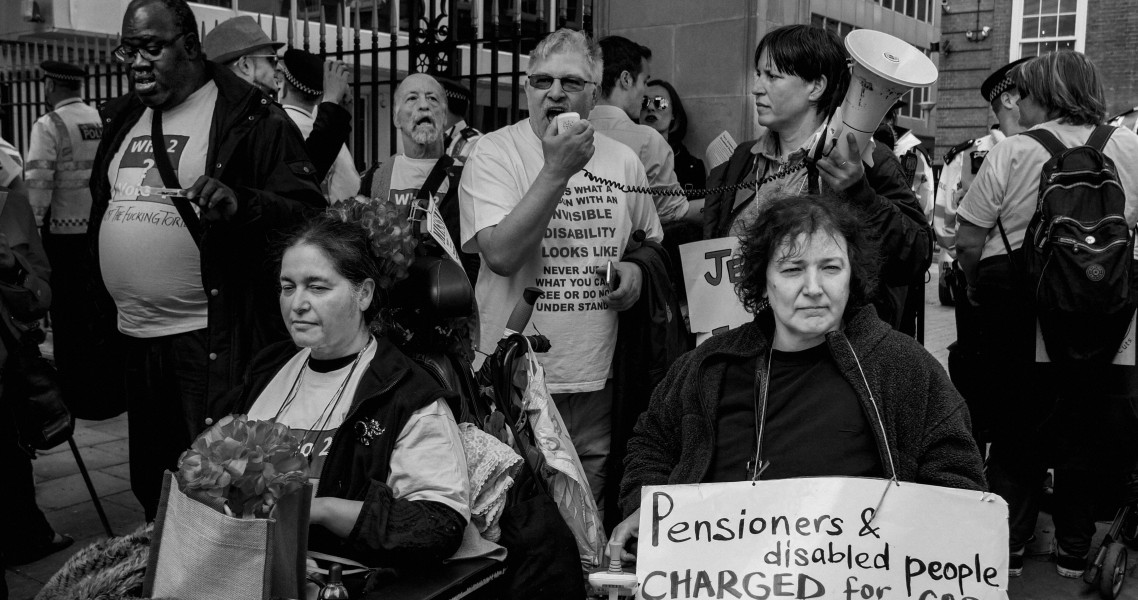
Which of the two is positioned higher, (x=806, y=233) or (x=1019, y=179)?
(x=1019, y=179)

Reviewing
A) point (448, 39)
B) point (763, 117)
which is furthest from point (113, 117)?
point (763, 117)

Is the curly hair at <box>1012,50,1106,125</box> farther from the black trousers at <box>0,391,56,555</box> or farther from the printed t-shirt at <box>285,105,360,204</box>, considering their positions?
the black trousers at <box>0,391,56,555</box>

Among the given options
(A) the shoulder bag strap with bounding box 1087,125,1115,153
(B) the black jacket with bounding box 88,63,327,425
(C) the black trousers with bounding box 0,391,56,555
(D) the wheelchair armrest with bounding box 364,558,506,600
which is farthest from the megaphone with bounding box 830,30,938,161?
(C) the black trousers with bounding box 0,391,56,555

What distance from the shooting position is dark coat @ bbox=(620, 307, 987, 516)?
2312mm

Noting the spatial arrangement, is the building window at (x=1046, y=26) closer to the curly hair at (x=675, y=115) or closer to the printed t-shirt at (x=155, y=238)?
the curly hair at (x=675, y=115)

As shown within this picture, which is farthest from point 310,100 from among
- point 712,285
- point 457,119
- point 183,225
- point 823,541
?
point 823,541

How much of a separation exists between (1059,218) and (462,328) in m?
2.43

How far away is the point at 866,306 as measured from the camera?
250 centimetres

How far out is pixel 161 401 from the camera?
390 cm

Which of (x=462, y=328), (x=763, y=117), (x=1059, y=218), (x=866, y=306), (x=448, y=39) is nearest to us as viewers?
(x=866, y=306)

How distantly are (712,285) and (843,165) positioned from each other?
25.9 inches

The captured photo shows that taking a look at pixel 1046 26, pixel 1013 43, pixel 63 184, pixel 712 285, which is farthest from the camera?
pixel 1013 43

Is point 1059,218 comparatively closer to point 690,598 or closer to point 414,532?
point 690,598

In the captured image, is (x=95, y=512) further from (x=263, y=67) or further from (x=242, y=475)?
(x=242, y=475)
